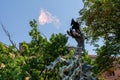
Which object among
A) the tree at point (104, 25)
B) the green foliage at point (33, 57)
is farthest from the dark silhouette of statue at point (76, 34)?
the tree at point (104, 25)

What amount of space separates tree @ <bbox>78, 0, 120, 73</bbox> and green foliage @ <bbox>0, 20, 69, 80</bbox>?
3051 millimetres

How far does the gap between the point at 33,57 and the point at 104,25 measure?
6.09 m

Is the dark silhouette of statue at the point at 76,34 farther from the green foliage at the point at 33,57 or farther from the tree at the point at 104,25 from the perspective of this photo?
the tree at the point at 104,25

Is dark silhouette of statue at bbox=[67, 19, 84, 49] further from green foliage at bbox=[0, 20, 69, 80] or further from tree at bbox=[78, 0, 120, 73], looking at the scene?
tree at bbox=[78, 0, 120, 73]

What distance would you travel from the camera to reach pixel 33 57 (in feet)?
70.2

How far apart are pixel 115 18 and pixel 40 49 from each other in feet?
18.9

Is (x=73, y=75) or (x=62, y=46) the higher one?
(x=62, y=46)

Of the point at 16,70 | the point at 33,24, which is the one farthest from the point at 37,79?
the point at 33,24

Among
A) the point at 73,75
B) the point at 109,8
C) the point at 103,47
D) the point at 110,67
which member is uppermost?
the point at 109,8

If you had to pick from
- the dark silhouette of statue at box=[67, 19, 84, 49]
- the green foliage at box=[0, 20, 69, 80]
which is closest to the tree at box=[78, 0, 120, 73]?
the green foliage at box=[0, 20, 69, 80]

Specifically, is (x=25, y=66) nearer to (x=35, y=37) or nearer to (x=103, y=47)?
(x=35, y=37)

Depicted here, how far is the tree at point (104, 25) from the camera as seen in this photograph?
23156mm

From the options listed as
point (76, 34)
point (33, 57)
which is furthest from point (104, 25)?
point (76, 34)

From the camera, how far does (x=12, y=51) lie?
22.9 metres
